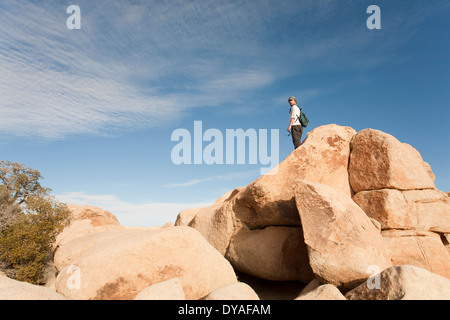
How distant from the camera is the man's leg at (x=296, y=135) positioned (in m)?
12.6

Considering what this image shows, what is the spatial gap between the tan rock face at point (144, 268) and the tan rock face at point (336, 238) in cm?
251

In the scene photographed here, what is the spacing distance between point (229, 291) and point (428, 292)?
3.74 metres

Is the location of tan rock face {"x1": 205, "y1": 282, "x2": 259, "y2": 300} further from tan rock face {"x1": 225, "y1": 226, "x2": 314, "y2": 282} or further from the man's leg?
the man's leg

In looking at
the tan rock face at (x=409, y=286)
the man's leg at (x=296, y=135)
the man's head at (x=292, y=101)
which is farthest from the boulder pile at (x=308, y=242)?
the man's head at (x=292, y=101)

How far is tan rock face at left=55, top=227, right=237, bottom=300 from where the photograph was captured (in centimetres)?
668

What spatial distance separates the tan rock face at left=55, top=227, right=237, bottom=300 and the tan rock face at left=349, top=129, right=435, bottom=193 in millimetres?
5868

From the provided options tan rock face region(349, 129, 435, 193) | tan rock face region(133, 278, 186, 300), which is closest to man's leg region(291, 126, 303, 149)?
tan rock face region(349, 129, 435, 193)

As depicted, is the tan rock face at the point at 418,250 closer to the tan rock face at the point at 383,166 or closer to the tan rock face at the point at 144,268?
the tan rock face at the point at 383,166

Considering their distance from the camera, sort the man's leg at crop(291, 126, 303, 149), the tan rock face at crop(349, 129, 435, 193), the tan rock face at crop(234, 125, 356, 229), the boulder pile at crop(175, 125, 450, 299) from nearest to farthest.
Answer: the boulder pile at crop(175, 125, 450, 299), the tan rock face at crop(349, 129, 435, 193), the tan rock face at crop(234, 125, 356, 229), the man's leg at crop(291, 126, 303, 149)

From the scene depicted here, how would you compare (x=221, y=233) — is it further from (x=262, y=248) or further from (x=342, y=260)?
(x=342, y=260)

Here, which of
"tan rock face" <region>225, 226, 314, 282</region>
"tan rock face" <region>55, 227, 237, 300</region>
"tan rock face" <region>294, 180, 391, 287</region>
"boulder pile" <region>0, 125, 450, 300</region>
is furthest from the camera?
"tan rock face" <region>225, 226, 314, 282</region>
